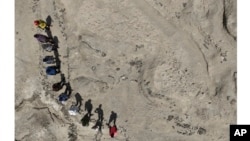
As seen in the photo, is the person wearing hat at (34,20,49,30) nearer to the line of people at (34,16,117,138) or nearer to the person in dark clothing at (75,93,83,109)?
the line of people at (34,16,117,138)

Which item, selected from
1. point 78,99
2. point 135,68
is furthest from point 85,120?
point 135,68

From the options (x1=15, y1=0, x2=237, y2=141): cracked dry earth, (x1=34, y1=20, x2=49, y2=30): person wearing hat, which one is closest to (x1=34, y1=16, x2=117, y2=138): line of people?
(x1=34, y1=20, x2=49, y2=30): person wearing hat

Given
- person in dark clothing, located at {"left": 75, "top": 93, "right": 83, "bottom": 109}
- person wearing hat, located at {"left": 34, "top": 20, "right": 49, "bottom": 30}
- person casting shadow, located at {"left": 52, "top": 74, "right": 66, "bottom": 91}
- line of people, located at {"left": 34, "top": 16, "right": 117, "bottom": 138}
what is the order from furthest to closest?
person in dark clothing, located at {"left": 75, "top": 93, "right": 83, "bottom": 109}
person casting shadow, located at {"left": 52, "top": 74, "right": 66, "bottom": 91}
line of people, located at {"left": 34, "top": 16, "right": 117, "bottom": 138}
person wearing hat, located at {"left": 34, "top": 20, "right": 49, "bottom": 30}

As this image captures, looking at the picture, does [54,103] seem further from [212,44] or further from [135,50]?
[212,44]

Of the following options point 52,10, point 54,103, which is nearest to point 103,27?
point 52,10

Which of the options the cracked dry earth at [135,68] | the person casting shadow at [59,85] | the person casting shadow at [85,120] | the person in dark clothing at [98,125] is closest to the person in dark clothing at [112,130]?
the cracked dry earth at [135,68]
